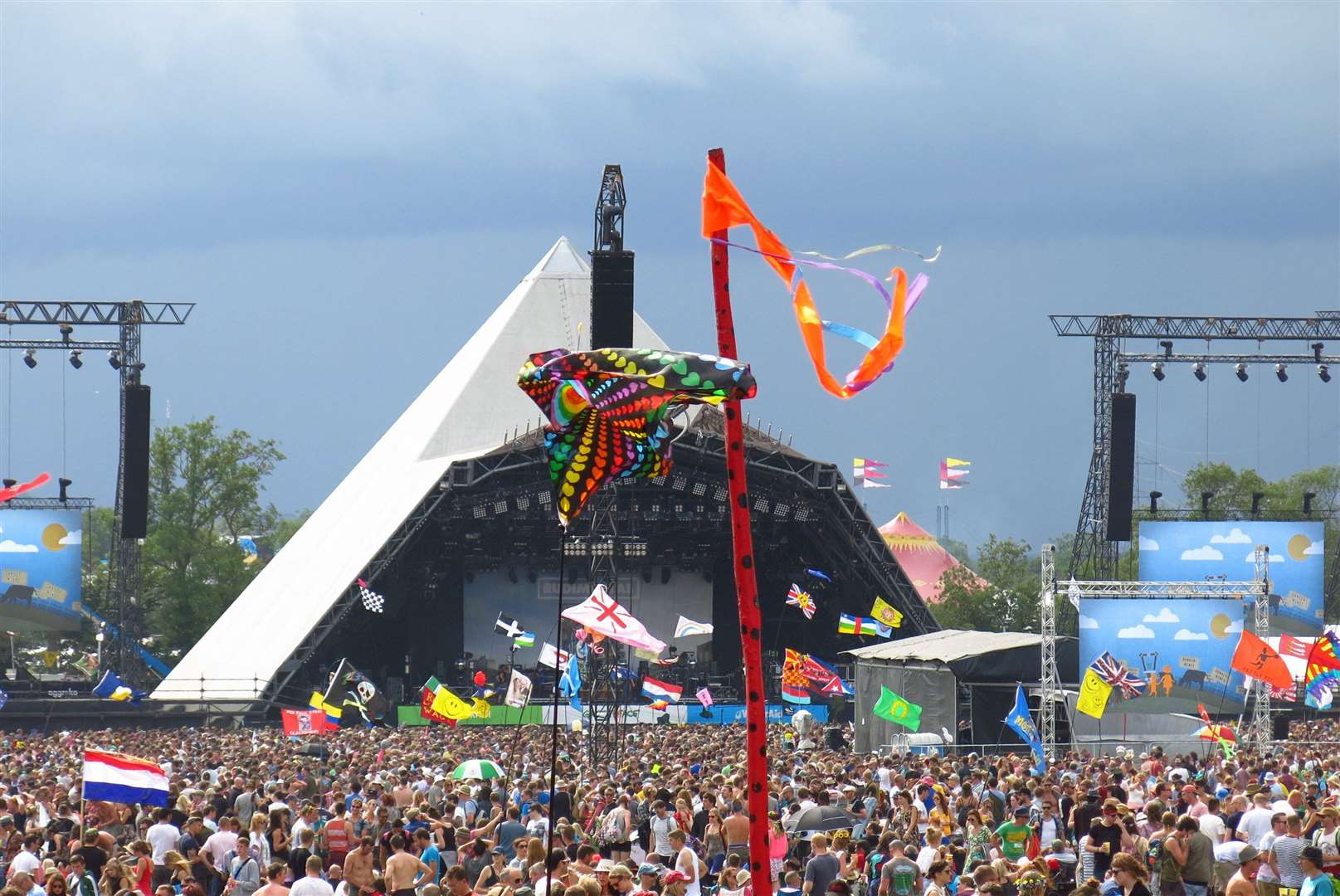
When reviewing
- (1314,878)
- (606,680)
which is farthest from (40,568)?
(1314,878)

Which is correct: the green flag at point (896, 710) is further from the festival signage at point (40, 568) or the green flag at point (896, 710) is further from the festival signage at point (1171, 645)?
the festival signage at point (40, 568)

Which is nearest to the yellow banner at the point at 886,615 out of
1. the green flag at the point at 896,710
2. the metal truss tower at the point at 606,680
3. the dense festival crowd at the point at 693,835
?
the metal truss tower at the point at 606,680

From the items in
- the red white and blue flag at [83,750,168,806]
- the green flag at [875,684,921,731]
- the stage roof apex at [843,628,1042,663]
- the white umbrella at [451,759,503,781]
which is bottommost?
the white umbrella at [451,759,503,781]

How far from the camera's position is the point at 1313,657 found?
25531 millimetres

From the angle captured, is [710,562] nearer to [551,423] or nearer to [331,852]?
[331,852]

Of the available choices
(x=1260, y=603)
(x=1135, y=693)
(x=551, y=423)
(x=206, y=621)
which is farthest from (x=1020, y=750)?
(x=206, y=621)

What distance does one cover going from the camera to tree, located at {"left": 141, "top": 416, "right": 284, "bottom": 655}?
2485 inches

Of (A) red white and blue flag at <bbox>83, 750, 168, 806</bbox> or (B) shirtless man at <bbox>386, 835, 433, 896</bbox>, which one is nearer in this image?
(B) shirtless man at <bbox>386, 835, 433, 896</bbox>

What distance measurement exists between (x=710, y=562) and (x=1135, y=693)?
752 inches

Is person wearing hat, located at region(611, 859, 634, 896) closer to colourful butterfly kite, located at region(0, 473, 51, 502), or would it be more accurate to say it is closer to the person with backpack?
the person with backpack

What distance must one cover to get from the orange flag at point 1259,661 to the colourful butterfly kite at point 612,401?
62.2ft

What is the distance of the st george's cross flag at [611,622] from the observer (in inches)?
819

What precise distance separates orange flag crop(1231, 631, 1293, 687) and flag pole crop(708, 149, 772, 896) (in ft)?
61.7

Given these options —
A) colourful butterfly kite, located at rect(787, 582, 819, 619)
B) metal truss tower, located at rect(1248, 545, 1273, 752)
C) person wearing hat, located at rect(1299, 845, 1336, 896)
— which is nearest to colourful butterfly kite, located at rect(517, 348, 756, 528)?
person wearing hat, located at rect(1299, 845, 1336, 896)
